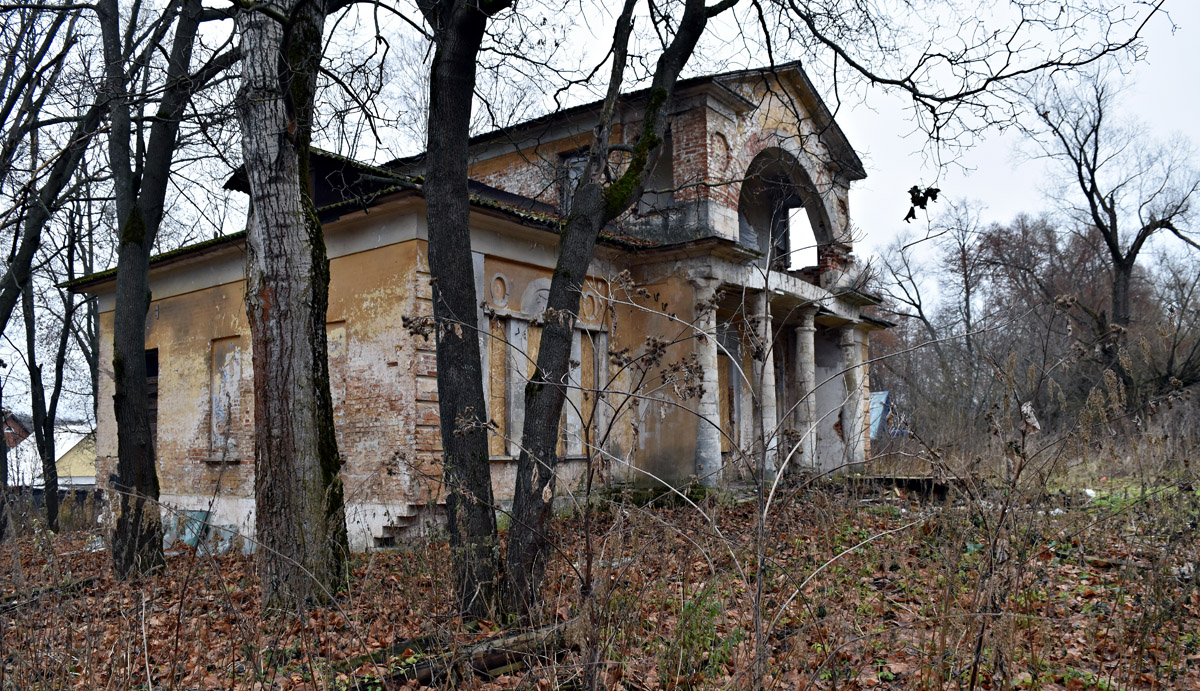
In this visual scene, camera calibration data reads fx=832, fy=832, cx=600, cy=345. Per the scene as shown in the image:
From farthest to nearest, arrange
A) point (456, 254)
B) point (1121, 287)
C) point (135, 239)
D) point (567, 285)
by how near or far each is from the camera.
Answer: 1. point (1121, 287)
2. point (135, 239)
3. point (567, 285)
4. point (456, 254)

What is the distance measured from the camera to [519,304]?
11867 mm

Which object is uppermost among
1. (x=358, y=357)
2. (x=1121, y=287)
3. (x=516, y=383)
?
(x=1121, y=287)

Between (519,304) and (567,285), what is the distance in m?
5.62

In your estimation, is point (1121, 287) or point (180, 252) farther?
point (1121, 287)

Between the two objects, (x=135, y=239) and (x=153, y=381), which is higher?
(x=135, y=239)

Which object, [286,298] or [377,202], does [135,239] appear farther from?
[286,298]

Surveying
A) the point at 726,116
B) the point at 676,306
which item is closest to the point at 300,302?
the point at 676,306

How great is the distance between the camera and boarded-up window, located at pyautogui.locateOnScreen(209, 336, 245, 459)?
13.1 metres

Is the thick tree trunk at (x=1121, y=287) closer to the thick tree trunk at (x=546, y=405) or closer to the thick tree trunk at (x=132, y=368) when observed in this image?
the thick tree trunk at (x=546, y=405)

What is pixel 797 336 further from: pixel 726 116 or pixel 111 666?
pixel 111 666

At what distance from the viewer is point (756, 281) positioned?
46.1 ft

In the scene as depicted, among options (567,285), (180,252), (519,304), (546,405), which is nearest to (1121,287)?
(519,304)

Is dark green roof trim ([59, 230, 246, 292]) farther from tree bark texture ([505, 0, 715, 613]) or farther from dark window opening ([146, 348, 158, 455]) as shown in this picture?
tree bark texture ([505, 0, 715, 613])

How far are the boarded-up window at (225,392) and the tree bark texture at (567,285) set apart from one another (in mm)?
8221
